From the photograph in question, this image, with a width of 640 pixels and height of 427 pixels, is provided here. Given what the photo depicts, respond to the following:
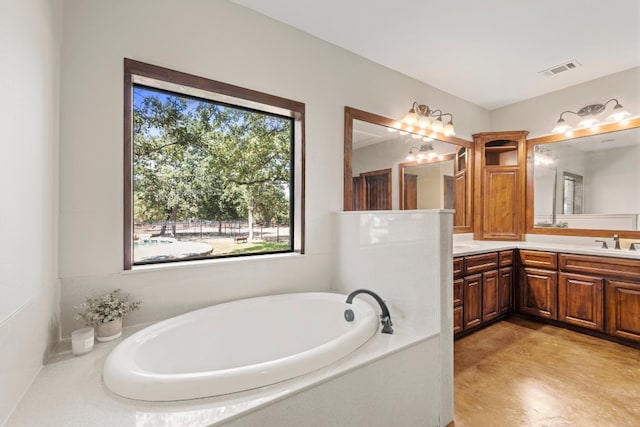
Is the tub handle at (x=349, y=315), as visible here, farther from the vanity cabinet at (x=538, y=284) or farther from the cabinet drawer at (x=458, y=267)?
the vanity cabinet at (x=538, y=284)

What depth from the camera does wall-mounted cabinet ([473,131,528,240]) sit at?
3.60 metres

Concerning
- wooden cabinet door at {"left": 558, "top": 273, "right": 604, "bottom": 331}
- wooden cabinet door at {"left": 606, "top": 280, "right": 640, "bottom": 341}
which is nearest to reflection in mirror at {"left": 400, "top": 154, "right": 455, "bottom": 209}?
wooden cabinet door at {"left": 558, "top": 273, "right": 604, "bottom": 331}

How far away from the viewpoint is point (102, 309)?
1.49 m

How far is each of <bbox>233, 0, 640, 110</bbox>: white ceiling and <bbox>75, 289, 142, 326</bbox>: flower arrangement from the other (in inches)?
81.2

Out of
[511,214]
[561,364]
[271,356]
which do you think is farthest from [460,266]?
[271,356]

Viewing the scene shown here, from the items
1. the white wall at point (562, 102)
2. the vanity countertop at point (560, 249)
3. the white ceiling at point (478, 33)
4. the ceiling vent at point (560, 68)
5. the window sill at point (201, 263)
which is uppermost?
the white ceiling at point (478, 33)

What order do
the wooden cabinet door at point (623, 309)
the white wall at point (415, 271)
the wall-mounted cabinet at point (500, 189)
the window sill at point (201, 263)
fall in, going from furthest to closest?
the wall-mounted cabinet at point (500, 189) → the wooden cabinet door at point (623, 309) → the window sill at point (201, 263) → the white wall at point (415, 271)

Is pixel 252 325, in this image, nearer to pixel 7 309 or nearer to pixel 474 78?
pixel 7 309

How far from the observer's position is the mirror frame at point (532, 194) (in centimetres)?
292

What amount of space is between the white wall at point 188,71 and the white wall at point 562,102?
91.7 inches

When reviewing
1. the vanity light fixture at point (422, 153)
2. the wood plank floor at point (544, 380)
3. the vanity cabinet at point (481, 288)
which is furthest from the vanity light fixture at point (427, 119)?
the wood plank floor at point (544, 380)

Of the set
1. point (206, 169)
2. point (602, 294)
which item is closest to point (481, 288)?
point (602, 294)

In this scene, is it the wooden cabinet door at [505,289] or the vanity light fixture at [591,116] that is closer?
the vanity light fixture at [591,116]

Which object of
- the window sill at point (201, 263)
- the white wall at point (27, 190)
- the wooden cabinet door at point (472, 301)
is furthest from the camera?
the wooden cabinet door at point (472, 301)
